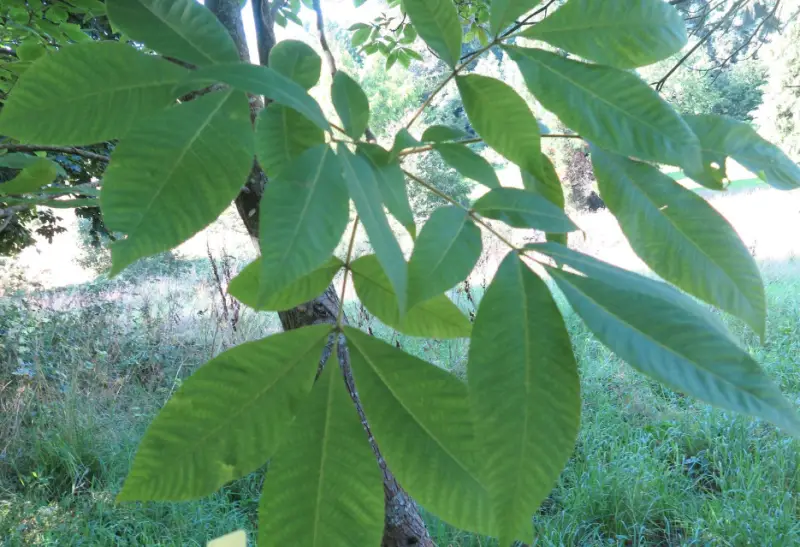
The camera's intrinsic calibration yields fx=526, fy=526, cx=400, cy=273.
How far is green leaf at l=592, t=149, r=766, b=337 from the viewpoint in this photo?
39 cm

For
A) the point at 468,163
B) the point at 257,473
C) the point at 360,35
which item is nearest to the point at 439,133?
the point at 468,163

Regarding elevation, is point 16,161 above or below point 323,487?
above

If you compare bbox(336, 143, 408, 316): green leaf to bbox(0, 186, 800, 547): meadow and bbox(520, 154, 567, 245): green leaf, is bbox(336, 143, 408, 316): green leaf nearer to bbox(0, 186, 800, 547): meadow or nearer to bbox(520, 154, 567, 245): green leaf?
bbox(520, 154, 567, 245): green leaf

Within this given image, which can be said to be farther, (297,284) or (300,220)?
(297,284)

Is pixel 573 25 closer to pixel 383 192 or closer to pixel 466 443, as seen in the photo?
pixel 383 192

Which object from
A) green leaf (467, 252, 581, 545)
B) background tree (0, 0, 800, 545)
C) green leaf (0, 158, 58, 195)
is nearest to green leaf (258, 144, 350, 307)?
background tree (0, 0, 800, 545)

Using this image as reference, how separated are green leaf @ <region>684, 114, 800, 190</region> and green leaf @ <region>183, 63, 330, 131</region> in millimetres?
309

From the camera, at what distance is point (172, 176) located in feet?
1.00

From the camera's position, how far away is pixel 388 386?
1.23ft

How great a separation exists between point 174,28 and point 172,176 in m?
0.13

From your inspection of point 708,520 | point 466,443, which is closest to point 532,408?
point 466,443

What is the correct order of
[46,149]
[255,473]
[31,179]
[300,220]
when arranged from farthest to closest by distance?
[255,473], [46,149], [31,179], [300,220]

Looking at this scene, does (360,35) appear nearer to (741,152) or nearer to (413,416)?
(741,152)

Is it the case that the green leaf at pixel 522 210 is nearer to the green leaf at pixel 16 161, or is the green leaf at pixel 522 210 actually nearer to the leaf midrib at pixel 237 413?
the leaf midrib at pixel 237 413
